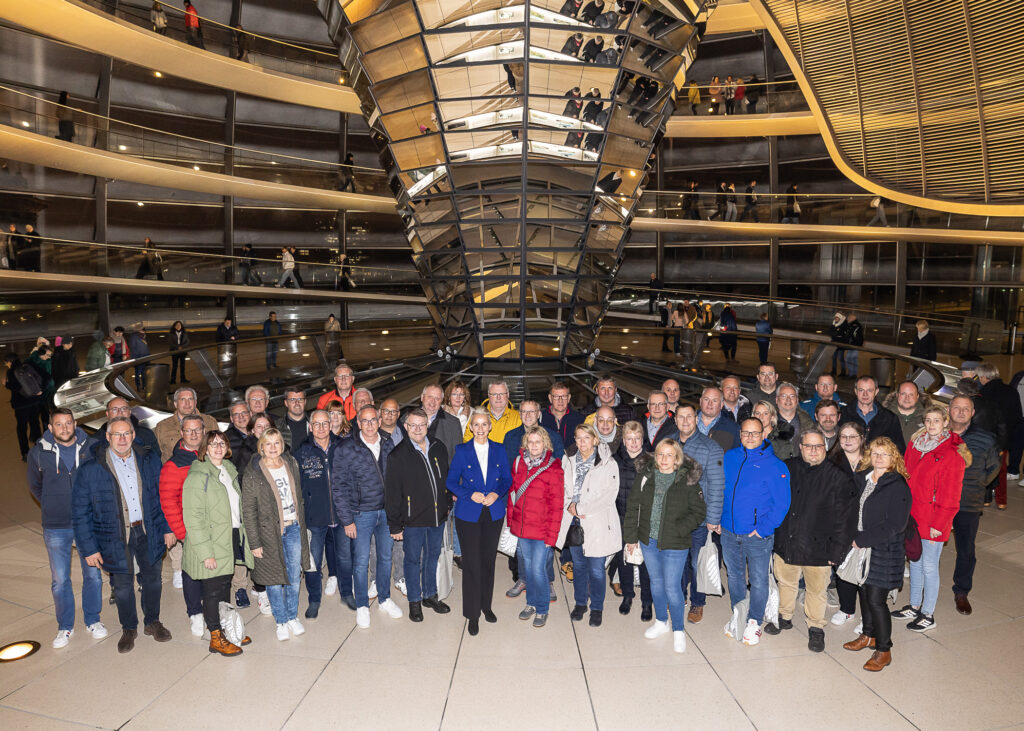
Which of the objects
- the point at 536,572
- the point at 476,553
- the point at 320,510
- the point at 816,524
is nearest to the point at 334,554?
the point at 320,510

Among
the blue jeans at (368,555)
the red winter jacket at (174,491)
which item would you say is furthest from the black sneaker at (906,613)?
the red winter jacket at (174,491)

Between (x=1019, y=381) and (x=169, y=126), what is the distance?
2595cm

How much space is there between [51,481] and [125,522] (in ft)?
2.13

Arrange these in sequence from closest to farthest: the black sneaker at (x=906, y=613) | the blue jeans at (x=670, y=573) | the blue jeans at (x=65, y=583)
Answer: the blue jeans at (x=670, y=573) → the blue jeans at (x=65, y=583) → the black sneaker at (x=906, y=613)

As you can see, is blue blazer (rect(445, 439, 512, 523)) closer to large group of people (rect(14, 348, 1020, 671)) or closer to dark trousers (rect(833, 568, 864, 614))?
large group of people (rect(14, 348, 1020, 671))

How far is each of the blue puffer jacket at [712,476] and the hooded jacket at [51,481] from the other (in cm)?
475

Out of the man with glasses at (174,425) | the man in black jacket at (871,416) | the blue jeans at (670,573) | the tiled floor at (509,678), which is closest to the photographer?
the tiled floor at (509,678)

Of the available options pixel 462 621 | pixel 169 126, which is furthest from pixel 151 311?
pixel 462 621

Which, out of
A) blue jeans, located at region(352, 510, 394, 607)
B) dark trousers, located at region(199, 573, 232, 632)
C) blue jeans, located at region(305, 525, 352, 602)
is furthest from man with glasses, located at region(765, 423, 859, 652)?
dark trousers, located at region(199, 573, 232, 632)

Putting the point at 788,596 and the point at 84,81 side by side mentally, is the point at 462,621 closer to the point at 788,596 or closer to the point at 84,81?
the point at 788,596

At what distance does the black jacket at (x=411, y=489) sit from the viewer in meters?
5.87

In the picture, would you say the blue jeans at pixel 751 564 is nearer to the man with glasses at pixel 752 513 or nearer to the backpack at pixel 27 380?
the man with glasses at pixel 752 513

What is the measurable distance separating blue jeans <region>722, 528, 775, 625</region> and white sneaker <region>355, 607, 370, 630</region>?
2958 mm

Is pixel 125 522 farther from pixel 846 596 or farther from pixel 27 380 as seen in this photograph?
pixel 27 380
